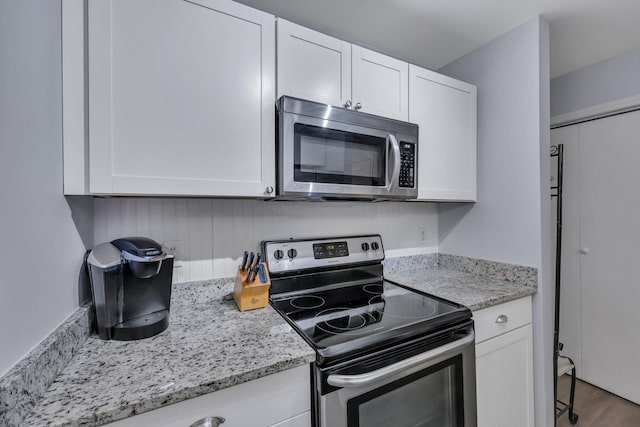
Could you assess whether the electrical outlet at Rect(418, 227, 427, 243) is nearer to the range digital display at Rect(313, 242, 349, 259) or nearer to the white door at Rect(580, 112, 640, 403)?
the range digital display at Rect(313, 242, 349, 259)

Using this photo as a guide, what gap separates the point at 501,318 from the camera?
1396 mm

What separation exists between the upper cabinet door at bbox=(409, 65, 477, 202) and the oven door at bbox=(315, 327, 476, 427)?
31.5 inches

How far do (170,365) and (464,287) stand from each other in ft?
4.60

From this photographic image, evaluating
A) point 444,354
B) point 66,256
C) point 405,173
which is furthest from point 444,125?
point 66,256

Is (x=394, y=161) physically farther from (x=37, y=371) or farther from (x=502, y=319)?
(x=37, y=371)

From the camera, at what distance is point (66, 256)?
88 centimetres

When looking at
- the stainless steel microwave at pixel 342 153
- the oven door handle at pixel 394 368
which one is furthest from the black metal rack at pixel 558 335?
the stainless steel microwave at pixel 342 153

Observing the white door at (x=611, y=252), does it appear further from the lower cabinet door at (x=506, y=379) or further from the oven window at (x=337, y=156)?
the oven window at (x=337, y=156)

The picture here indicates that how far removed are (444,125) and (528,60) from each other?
0.53m

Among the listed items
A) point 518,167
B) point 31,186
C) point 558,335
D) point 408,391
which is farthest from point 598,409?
point 31,186

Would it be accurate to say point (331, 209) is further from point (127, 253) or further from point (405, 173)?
point (127, 253)

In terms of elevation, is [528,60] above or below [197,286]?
above

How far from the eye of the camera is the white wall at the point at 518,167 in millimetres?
1506

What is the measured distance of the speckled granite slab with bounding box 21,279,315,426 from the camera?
2.07 feet
